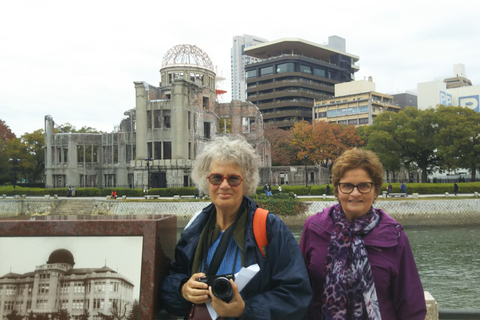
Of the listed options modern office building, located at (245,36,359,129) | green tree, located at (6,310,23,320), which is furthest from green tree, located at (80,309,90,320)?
modern office building, located at (245,36,359,129)

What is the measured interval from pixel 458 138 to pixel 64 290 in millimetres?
45070

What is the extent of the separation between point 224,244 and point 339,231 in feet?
3.01

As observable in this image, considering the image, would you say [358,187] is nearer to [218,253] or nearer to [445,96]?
[218,253]

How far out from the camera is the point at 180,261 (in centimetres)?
314

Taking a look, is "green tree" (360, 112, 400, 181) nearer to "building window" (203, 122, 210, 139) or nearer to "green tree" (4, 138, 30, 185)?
"building window" (203, 122, 210, 139)

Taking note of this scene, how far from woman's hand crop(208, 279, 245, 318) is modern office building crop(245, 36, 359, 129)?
8543 cm

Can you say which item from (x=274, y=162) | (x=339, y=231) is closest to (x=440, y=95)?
(x=274, y=162)

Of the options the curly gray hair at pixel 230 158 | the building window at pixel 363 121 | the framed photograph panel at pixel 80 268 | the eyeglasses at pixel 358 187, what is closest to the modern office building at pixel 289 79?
the building window at pixel 363 121

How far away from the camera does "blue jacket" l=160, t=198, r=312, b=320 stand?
8.77ft

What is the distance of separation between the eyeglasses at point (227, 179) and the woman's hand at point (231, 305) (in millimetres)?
762

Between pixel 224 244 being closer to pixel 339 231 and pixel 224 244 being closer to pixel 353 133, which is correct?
pixel 339 231

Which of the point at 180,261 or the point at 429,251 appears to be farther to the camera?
the point at 429,251

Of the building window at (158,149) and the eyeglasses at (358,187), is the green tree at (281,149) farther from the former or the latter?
the eyeglasses at (358,187)

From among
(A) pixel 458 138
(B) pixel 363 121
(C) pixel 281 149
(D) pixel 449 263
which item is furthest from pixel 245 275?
(B) pixel 363 121
